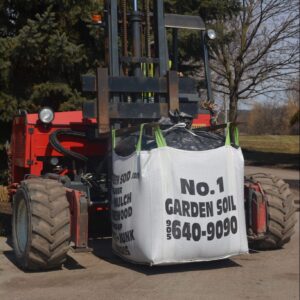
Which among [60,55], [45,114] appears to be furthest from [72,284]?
[60,55]

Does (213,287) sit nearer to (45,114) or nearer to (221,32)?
(45,114)

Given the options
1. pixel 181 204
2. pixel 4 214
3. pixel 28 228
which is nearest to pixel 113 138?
pixel 181 204

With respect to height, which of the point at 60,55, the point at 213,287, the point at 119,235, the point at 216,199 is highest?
the point at 60,55

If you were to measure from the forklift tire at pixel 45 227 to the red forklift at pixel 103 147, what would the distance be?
0.4 inches

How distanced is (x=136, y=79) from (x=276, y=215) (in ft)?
7.56

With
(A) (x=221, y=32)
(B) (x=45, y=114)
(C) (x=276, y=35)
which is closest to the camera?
(B) (x=45, y=114)

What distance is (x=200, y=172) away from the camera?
20.3 feet

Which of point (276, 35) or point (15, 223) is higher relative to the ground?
point (276, 35)

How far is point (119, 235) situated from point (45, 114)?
2187mm

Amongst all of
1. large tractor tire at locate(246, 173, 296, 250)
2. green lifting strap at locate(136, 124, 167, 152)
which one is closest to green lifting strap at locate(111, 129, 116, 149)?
green lifting strap at locate(136, 124, 167, 152)

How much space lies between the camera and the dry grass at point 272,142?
3719cm

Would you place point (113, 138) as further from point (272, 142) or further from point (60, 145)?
point (272, 142)

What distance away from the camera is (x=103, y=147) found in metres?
8.13

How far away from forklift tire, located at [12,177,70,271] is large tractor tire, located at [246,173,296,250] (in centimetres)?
232
